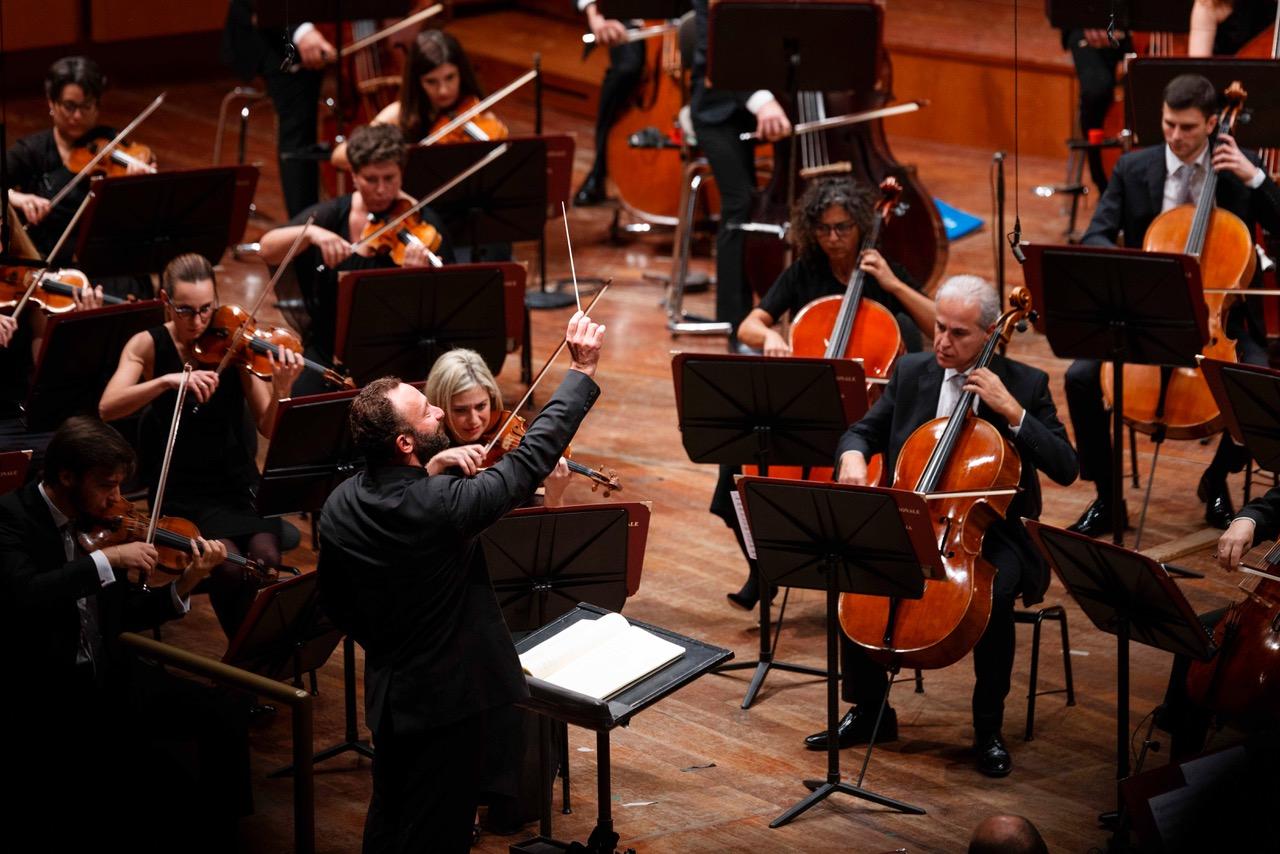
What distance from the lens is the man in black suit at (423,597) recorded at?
3.06 metres

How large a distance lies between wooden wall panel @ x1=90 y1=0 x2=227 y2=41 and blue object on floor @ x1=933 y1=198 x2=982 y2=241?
168 inches

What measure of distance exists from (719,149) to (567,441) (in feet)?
11.5

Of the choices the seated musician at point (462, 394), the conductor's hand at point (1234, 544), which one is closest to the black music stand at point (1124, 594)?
the conductor's hand at point (1234, 544)

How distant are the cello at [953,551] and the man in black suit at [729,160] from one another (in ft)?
8.87

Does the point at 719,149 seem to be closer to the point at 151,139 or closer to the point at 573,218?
the point at 573,218

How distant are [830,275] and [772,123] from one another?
1.31m

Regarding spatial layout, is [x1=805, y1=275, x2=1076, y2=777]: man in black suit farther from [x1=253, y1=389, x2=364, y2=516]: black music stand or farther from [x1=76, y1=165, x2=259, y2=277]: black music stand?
[x1=76, y1=165, x2=259, y2=277]: black music stand

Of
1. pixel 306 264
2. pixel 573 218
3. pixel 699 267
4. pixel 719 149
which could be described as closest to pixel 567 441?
pixel 306 264

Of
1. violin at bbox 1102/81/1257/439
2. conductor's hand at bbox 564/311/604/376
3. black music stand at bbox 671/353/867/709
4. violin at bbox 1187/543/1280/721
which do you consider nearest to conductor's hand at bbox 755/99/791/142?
violin at bbox 1102/81/1257/439

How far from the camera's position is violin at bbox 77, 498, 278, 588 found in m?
3.78

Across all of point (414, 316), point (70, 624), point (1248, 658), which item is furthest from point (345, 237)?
point (1248, 658)

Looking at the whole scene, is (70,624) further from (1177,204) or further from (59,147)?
(1177,204)

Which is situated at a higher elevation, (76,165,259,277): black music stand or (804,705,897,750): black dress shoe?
(76,165,259,277): black music stand

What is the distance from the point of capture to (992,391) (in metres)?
3.93
